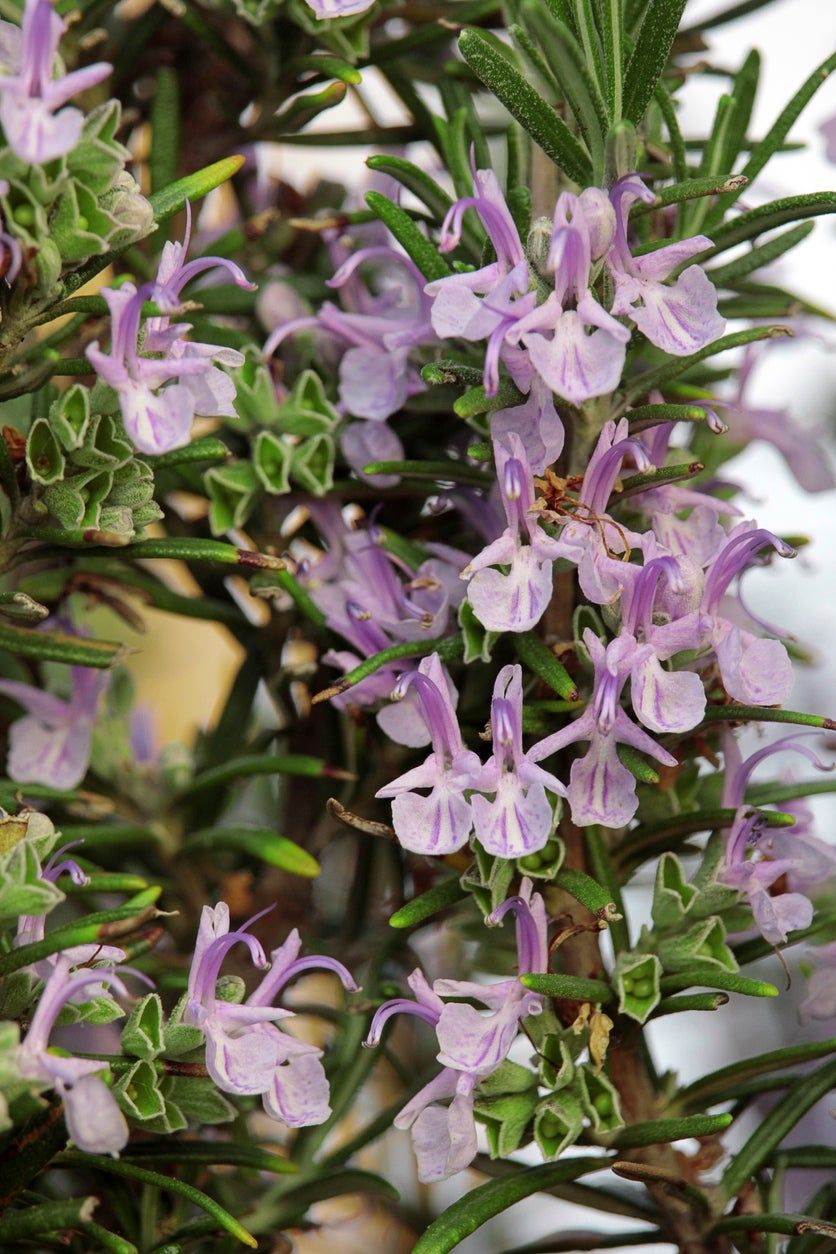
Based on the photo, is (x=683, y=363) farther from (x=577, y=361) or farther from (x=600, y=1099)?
(x=600, y=1099)

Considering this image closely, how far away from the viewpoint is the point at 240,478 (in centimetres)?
68

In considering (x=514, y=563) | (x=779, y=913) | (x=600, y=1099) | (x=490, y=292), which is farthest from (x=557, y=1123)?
(x=490, y=292)

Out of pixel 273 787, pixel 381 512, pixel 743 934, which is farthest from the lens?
pixel 273 787

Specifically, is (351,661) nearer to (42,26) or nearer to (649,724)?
(649,724)

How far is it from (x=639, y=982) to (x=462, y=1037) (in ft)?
0.28

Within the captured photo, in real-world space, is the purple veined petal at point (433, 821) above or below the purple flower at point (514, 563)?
below

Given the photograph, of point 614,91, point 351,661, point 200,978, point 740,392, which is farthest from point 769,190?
point 200,978

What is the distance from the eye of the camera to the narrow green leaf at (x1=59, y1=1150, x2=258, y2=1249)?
506mm

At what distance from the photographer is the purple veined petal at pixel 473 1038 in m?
0.50

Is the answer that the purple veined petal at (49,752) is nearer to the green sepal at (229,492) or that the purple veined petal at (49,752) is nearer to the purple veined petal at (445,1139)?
the green sepal at (229,492)

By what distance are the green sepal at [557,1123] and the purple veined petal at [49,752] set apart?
288mm

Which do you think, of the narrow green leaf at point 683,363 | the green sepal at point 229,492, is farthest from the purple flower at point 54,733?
the narrow green leaf at point 683,363

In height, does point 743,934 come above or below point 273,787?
above

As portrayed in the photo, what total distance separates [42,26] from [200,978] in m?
0.34
